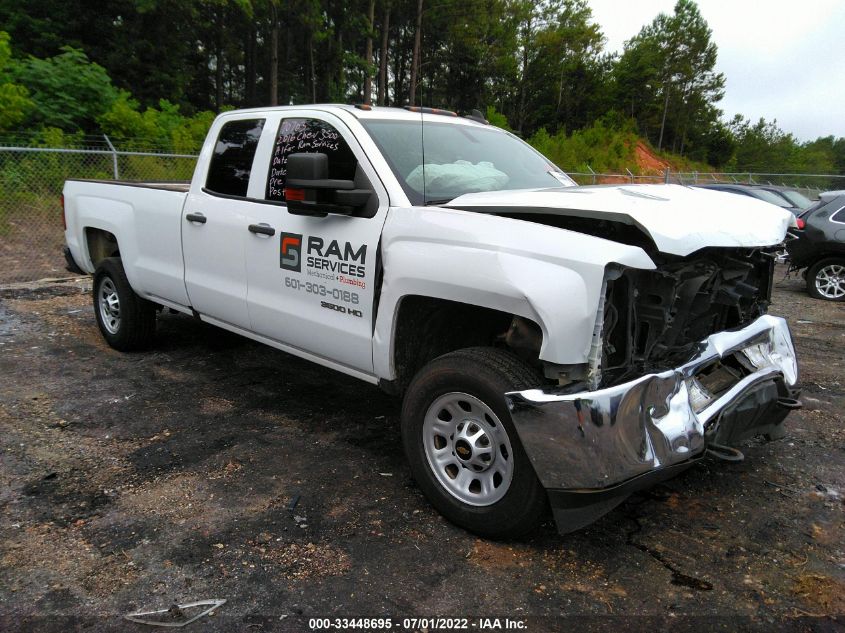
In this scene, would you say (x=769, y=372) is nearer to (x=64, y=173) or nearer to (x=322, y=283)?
(x=322, y=283)

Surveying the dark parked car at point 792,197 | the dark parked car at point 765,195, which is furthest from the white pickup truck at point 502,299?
the dark parked car at point 792,197

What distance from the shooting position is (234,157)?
4555 millimetres

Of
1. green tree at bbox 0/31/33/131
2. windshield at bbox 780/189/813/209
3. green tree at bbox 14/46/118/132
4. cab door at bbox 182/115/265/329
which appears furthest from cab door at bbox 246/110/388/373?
green tree at bbox 14/46/118/132

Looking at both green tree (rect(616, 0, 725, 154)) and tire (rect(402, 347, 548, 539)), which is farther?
green tree (rect(616, 0, 725, 154))

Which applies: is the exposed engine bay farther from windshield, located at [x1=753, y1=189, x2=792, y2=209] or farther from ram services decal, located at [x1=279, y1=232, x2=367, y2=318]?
windshield, located at [x1=753, y1=189, x2=792, y2=209]

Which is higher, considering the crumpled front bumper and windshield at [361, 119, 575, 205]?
windshield at [361, 119, 575, 205]

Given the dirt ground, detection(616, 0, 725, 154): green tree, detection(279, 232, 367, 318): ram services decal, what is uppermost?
detection(616, 0, 725, 154): green tree

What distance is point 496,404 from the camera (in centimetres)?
278

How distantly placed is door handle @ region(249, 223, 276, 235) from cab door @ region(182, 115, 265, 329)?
0.09 meters

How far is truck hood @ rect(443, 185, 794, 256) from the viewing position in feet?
8.69

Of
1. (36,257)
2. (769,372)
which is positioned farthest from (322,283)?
(36,257)

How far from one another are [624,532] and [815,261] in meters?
8.28

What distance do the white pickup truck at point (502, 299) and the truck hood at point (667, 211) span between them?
0.01m

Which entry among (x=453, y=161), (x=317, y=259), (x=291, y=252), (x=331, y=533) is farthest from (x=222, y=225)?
(x=331, y=533)
